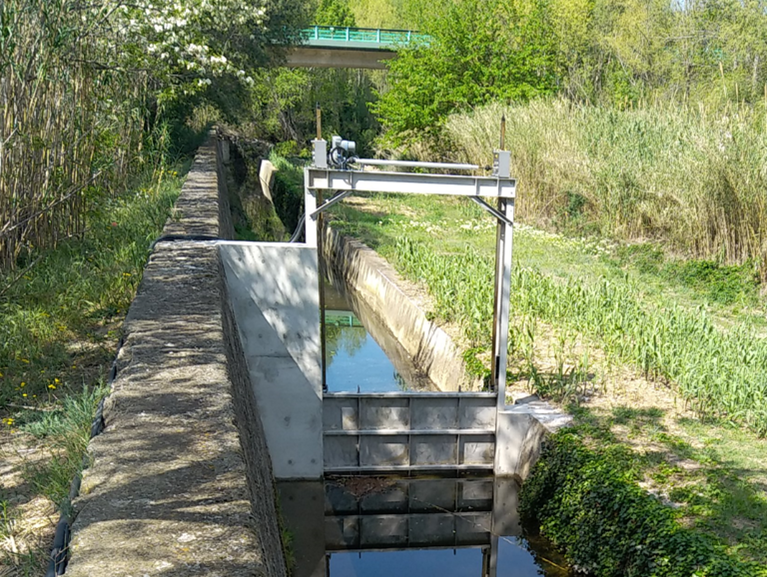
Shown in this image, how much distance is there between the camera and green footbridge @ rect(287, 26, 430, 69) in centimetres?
3703

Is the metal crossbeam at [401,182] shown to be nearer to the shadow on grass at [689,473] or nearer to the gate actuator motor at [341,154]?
the gate actuator motor at [341,154]

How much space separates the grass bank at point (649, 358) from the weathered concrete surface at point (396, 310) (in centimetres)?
32

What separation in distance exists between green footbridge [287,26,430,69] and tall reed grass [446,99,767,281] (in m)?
16.4

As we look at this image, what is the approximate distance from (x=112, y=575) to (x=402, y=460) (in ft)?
21.4

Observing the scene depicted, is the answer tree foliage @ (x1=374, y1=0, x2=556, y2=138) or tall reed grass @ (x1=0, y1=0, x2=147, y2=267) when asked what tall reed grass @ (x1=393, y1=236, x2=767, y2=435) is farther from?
tree foliage @ (x1=374, y1=0, x2=556, y2=138)

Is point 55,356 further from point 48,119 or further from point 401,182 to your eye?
point 401,182

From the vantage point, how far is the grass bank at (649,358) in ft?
21.4

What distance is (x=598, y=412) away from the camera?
822 cm

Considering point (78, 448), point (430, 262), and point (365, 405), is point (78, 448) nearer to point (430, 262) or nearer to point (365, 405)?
point (365, 405)

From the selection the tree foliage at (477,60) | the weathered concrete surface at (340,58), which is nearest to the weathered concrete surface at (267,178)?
the tree foliage at (477,60)

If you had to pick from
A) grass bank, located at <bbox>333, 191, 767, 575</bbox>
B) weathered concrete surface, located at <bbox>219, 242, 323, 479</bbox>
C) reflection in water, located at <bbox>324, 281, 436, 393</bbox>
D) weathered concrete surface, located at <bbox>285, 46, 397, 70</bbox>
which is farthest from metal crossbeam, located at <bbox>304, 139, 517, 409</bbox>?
weathered concrete surface, located at <bbox>285, 46, 397, 70</bbox>

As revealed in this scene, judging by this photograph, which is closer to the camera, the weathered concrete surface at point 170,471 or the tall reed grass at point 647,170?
the weathered concrete surface at point 170,471

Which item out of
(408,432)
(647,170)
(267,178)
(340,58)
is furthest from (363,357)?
(340,58)

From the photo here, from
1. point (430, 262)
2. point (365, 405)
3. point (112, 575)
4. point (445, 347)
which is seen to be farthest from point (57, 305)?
point (430, 262)
